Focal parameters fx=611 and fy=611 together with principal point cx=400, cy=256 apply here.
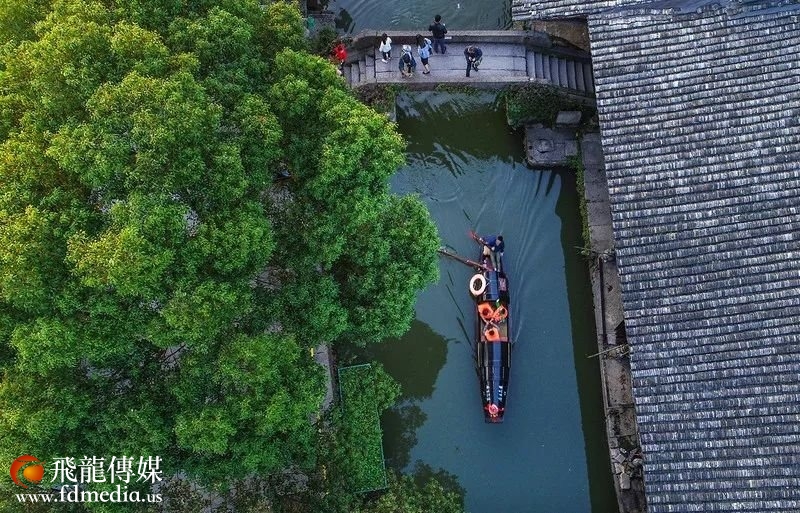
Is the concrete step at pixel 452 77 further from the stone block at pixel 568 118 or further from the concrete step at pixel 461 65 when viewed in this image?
the stone block at pixel 568 118

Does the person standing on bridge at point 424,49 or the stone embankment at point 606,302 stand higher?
the person standing on bridge at point 424,49

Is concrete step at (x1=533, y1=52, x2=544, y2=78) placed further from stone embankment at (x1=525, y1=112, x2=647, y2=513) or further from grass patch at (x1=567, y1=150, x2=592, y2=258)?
grass patch at (x1=567, y1=150, x2=592, y2=258)

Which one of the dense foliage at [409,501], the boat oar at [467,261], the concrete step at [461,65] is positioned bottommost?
the dense foliage at [409,501]

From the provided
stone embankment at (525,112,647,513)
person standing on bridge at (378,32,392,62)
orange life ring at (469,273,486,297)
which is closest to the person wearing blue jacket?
person standing on bridge at (378,32,392,62)

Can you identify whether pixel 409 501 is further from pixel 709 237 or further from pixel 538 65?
pixel 538 65

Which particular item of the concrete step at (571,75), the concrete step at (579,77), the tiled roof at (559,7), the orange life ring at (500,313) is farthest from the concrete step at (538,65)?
the orange life ring at (500,313)

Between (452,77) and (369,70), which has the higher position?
(369,70)

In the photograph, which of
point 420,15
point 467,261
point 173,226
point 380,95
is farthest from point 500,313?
point 420,15
